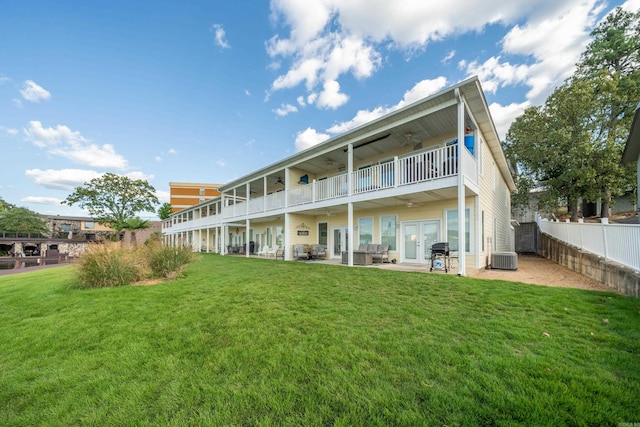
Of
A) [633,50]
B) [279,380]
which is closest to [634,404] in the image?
[279,380]

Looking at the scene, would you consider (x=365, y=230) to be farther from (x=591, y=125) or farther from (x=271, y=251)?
(x=591, y=125)

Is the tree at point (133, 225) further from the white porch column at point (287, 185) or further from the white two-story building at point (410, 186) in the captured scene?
the white porch column at point (287, 185)

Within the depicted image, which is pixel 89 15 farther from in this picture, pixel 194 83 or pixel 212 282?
pixel 212 282

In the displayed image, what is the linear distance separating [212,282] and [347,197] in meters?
6.30

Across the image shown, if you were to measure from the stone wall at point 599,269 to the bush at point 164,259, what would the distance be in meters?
11.8

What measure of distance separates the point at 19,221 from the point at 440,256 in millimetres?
55625

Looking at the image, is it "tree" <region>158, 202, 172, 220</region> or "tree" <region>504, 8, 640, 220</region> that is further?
"tree" <region>158, 202, 172, 220</region>

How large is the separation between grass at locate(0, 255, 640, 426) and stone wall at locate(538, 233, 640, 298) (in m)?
0.45

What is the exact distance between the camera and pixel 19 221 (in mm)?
35688

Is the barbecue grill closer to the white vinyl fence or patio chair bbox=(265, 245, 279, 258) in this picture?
the white vinyl fence

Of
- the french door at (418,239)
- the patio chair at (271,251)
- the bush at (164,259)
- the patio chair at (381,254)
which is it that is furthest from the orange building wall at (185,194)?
the french door at (418,239)

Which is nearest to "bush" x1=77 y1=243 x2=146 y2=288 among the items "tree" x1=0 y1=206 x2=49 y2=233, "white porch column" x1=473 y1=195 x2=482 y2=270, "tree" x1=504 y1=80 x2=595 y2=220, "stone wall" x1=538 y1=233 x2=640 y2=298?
"white porch column" x1=473 y1=195 x2=482 y2=270

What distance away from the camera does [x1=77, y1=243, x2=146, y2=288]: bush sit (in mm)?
7152

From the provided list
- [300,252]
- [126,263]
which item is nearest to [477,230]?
[300,252]
